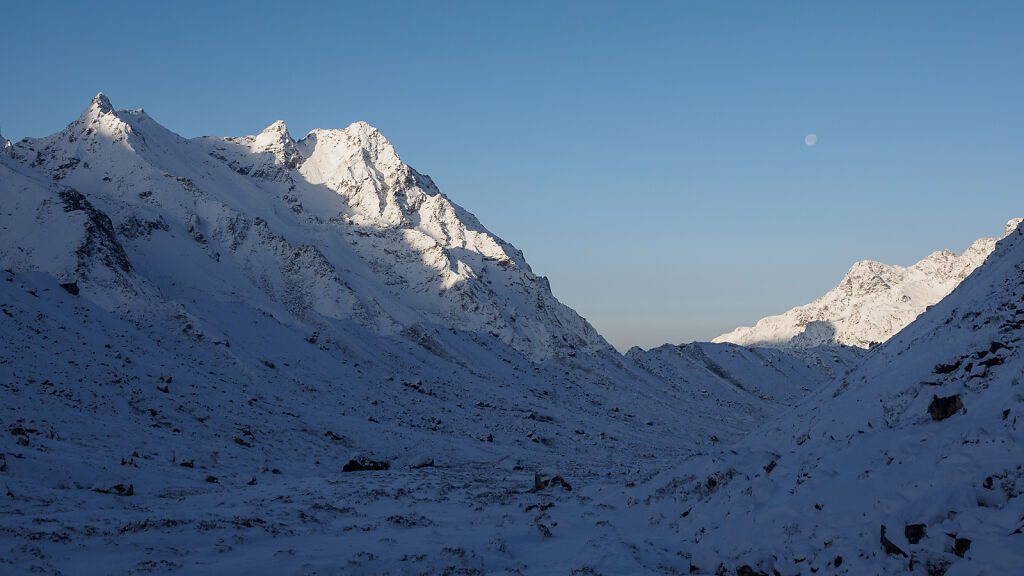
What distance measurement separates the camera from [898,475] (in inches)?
511

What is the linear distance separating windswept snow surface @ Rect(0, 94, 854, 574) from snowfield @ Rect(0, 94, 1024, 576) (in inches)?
8.6

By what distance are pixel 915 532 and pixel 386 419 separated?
146 ft

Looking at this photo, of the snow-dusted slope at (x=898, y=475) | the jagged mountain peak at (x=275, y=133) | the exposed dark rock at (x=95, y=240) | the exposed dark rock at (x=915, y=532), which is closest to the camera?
the snow-dusted slope at (x=898, y=475)

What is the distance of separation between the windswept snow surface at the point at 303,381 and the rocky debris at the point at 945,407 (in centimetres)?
667

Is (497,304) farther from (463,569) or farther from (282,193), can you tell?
(463,569)

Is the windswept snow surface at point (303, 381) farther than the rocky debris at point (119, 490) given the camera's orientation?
No

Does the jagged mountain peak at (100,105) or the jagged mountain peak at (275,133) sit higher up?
the jagged mountain peak at (275,133)

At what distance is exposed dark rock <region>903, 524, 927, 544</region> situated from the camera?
423 inches

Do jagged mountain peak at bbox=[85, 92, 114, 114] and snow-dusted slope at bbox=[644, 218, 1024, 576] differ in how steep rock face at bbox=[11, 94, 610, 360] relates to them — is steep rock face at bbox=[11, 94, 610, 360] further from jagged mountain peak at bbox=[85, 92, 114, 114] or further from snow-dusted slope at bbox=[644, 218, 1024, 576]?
snow-dusted slope at bbox=[644, 218, 1024, 576]

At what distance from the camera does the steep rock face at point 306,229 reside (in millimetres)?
72625

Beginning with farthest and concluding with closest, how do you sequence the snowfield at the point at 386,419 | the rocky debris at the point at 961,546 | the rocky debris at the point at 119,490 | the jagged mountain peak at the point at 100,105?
the jagged mountain peak at the point at 100,105 → the rocky debris at the point at 119,490 → the snowfield at the point at 386,419 → the rocky debris at the point at 961,546

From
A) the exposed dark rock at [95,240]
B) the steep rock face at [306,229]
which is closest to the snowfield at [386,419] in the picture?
the exposed dark rock at [95,240]

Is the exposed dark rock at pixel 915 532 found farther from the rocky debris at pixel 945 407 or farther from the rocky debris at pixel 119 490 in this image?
the rocky debris at pixel 119 490

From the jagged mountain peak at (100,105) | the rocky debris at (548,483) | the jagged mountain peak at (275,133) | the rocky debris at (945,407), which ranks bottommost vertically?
the rocky debris at (548,483)
